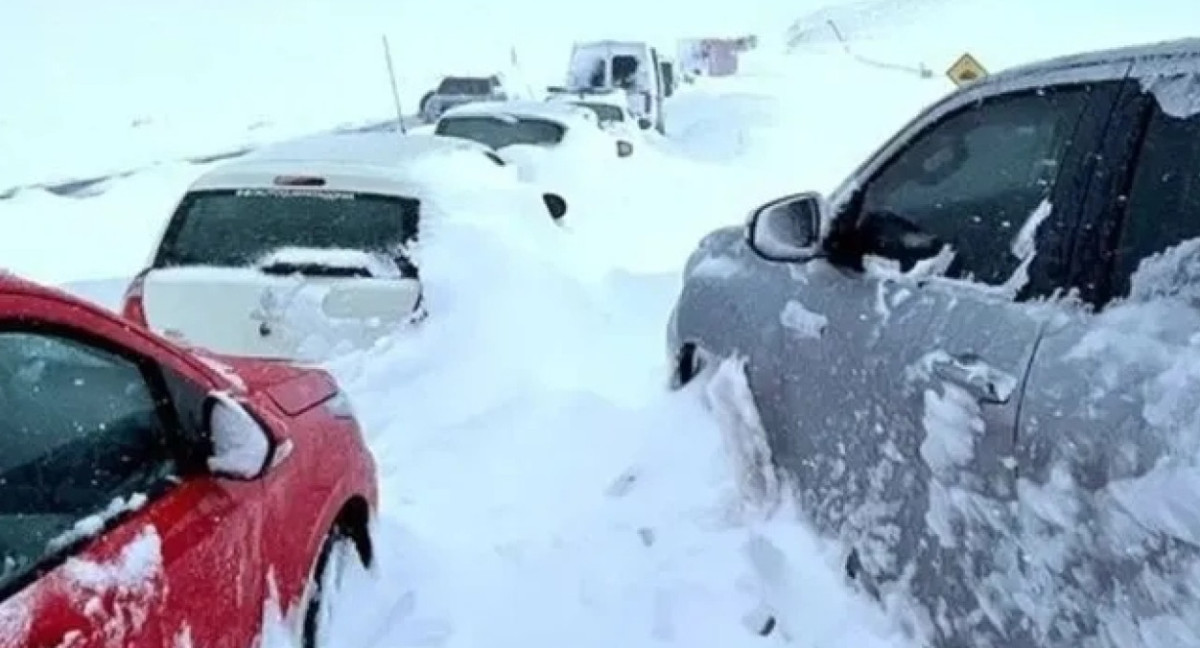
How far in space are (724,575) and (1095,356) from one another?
203 centimetres

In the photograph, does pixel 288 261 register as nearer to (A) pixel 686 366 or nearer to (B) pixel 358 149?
(B) pixel 358 149

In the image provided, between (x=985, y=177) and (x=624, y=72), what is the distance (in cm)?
2464

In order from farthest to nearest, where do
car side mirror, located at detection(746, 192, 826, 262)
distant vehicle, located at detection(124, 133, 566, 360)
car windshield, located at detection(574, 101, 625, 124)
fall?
car windshield, located at detection(574, 101, 625, 124), distant vehicle, located at detection(124, 133, 566, 360), car side mirror, located at detection(746, 192, 826, 262)

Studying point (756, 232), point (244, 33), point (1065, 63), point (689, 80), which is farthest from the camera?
point (244, 33)

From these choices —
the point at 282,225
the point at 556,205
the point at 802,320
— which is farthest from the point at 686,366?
the point at 556,205

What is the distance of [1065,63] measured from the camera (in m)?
3.52

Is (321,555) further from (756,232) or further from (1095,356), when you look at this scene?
(1095,356)

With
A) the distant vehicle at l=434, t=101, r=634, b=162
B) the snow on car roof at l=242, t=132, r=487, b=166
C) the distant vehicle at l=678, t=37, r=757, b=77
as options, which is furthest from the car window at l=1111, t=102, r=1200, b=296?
the distant vehicle at l=678, t=37, r=757, b=77

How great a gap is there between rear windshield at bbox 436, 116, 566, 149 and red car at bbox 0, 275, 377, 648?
1208 cm

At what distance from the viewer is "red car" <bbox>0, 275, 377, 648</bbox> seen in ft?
8.95

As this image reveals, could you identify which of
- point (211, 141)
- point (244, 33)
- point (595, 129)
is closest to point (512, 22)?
point (244, 33)

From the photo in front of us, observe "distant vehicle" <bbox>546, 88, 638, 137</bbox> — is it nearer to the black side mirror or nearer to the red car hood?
the black side mirror

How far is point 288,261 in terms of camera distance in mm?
6926

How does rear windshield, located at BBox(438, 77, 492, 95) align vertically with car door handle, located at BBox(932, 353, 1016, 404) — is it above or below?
below
